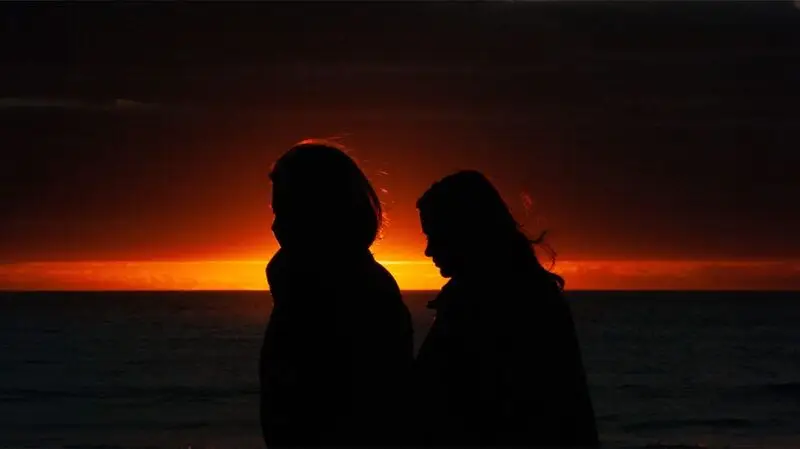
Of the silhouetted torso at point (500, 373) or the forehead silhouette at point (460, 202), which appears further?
the forehead silhouette at point (460, 202)

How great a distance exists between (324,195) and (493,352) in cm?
62

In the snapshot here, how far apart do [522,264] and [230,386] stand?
3079 cm

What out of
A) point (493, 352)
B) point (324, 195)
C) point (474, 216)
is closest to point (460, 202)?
point (474, 216)

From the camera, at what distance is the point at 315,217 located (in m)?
2.51

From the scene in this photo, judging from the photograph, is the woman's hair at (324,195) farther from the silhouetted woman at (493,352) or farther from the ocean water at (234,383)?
the ocean water at (234,383)

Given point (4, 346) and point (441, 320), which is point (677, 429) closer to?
point (441, 320)

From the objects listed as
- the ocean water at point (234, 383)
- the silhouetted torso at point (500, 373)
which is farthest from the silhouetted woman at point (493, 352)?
the ocean water at point (234, 383)

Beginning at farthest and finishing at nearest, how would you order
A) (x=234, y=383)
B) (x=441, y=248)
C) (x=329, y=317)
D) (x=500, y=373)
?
(x=234, y=383) → (x=441, y=248) → (x=500, y=373) → (x=329, y=317)

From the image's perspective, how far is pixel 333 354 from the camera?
246 centimetres

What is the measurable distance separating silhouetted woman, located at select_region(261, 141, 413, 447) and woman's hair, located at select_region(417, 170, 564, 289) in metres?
0.34

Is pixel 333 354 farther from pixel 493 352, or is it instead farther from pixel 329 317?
pixel 493 352

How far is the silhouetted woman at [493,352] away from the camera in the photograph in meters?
2.73

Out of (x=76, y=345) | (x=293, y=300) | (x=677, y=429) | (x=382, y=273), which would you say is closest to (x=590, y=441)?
(x=382, y=273)

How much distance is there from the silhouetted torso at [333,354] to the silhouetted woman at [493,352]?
0.53 ft
